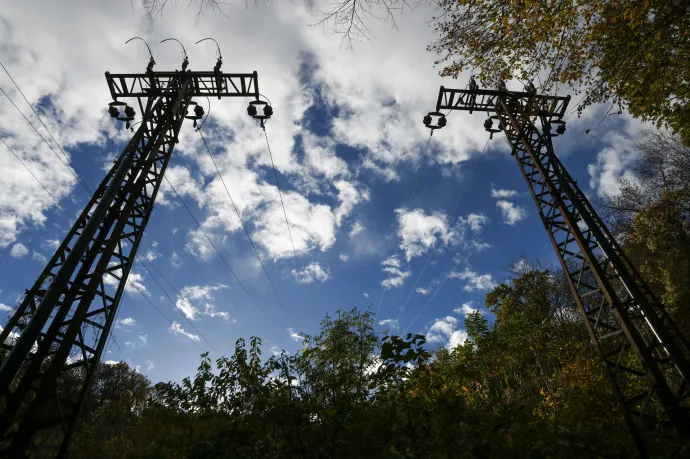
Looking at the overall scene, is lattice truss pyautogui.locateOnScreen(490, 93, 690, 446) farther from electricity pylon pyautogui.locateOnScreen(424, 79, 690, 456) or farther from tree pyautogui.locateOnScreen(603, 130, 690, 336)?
tree pyautogui.locateOnScreen(603, 130, 690, 336)

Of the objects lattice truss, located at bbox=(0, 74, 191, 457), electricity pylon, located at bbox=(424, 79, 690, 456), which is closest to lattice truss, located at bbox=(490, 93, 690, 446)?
electricity pylon, located at bbox=(424, 79, 690, 456)

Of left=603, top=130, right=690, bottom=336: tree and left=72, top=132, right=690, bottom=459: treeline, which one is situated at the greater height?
left=603, top=130, right=690, bottom=336: tree

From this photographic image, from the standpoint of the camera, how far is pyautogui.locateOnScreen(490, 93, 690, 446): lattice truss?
18.0ft

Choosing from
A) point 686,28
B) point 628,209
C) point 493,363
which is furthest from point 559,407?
point 628,209

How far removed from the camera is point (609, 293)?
21.6 feet

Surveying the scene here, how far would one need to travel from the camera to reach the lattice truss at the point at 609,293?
5496mm

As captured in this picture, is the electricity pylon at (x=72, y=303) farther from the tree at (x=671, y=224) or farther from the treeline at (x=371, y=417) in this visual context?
the tree at (x=671, y=224)

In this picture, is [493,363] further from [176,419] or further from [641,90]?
[176,419]

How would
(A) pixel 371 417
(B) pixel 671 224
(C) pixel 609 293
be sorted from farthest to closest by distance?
(B) pixel 671 224 < (C) pixel 609 293 < (A) pixel 371 417

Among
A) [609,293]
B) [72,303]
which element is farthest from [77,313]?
[609,293]

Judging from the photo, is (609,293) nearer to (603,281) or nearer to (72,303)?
(603,281)

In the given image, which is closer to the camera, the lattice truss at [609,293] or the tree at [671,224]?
the lattice truss at [609,293]

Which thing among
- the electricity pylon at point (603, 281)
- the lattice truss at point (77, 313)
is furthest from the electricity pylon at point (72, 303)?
the electricity pylon at point (603, 281)

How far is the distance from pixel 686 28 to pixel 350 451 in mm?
10932
